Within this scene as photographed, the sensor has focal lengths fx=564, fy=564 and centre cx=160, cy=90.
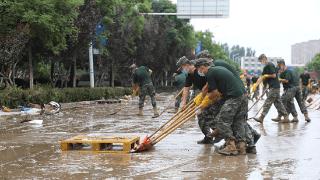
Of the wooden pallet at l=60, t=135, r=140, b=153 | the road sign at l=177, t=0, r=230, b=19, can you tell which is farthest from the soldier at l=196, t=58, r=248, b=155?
the road sign at l=177, t=0, r=230, b=19

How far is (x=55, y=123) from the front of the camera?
606 inches

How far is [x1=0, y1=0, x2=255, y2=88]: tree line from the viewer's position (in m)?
21.0

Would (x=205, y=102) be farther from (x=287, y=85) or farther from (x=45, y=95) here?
(x=45, y=95)

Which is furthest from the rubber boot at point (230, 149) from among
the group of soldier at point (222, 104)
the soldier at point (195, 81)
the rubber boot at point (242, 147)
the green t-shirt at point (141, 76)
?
the green t-shirt at point (141, 76)

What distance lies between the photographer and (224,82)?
29.0ft

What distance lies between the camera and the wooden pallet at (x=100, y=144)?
9242 millimetres

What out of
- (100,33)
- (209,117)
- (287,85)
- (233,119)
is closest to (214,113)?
(209,117)

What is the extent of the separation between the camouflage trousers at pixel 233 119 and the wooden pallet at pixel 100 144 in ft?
5.02

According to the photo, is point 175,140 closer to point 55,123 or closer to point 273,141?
point 273,141

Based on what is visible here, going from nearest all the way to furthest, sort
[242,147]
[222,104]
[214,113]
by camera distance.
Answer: [242,147]
[222,104]
[214,113]

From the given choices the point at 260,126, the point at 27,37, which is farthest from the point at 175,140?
the point at 27,37

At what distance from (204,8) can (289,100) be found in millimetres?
21898

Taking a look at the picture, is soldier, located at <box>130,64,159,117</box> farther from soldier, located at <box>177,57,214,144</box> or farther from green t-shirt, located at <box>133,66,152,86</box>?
soldier, located at <box>177,57,214,144</box>

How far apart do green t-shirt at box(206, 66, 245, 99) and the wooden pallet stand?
167 cm
